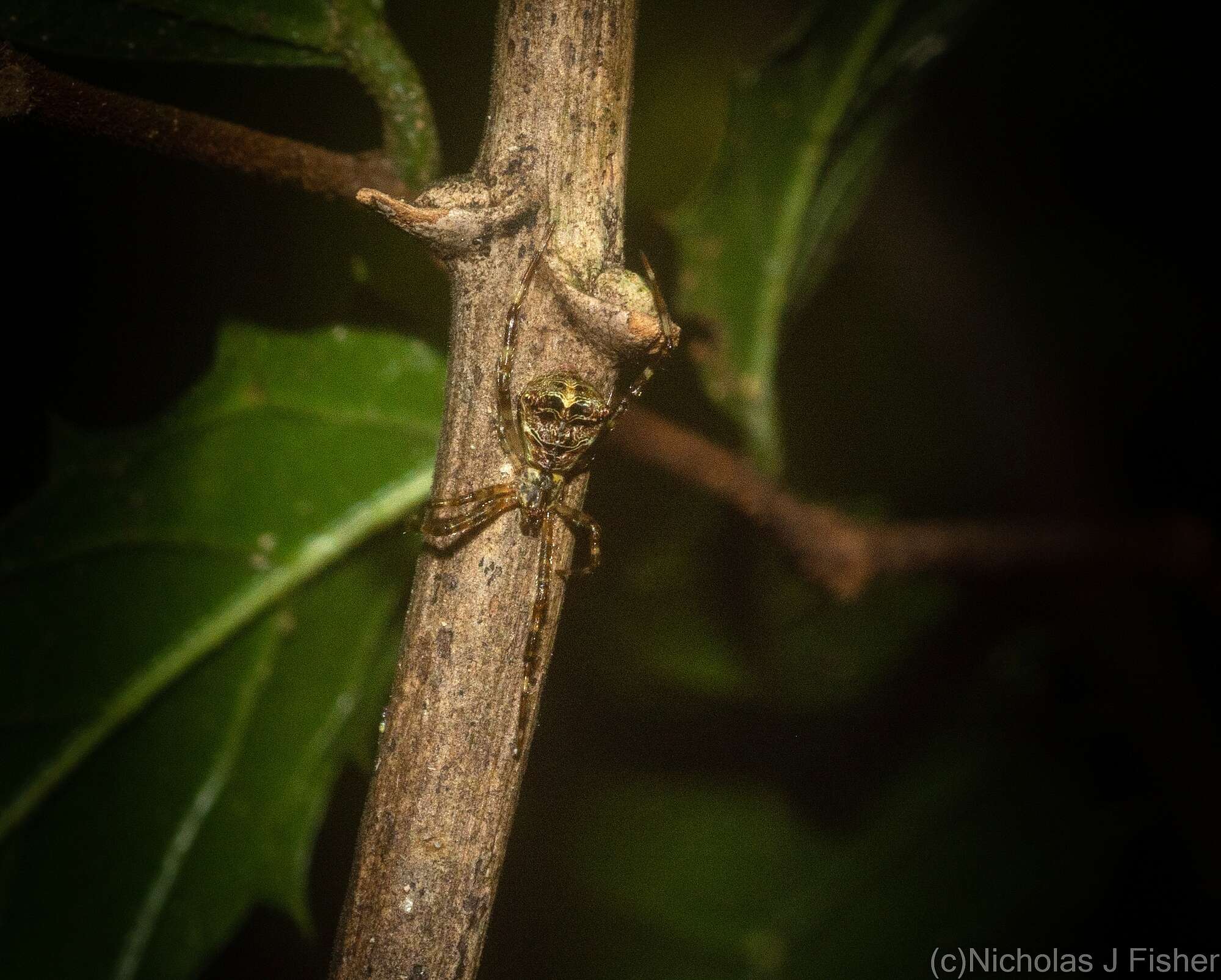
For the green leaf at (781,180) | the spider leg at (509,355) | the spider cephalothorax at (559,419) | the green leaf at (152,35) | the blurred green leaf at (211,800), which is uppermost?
the green leaf at (781,180)

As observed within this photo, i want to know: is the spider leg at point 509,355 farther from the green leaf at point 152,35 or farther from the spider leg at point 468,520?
the green leaf at point 152,35

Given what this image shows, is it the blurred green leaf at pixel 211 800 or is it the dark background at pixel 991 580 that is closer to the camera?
the blurred green leaf at pixel 211 800

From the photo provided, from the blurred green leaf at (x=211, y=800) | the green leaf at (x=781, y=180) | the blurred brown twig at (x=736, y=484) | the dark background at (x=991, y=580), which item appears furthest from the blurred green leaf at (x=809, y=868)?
the green leaf at (x=781, y=180)

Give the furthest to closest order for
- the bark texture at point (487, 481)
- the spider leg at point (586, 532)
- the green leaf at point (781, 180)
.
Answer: the green leaf at point (781, 180)
the spider leg at point (586, 532)
the bark texture at point (487, 481)

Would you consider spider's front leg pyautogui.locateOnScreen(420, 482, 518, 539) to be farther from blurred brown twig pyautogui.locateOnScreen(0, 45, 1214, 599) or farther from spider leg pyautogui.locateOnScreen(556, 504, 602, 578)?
blurred brown twig pyautogui.locateOnScreen(0, 45, 1214, 599)

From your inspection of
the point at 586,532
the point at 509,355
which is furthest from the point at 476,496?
the point at 586,532

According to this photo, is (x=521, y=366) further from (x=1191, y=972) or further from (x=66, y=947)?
(x=1191, y=972)

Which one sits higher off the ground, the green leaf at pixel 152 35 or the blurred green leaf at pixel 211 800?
the green leaf at pixel 152 35
